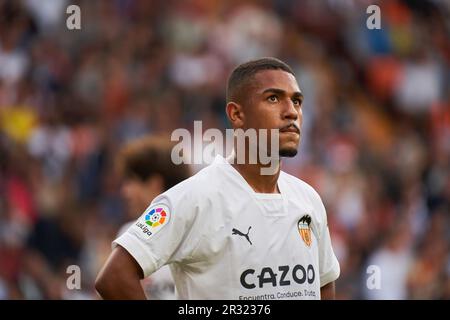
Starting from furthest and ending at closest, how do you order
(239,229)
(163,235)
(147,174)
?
(147,174) < (239,229) < (163,235)

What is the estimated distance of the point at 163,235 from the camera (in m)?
4.72

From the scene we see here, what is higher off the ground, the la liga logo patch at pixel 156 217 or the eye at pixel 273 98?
the eye at pixel 273 98

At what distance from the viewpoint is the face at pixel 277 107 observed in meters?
4.96

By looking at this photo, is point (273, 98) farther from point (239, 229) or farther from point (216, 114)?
point (216, 114)

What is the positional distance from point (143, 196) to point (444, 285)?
14.5 ft

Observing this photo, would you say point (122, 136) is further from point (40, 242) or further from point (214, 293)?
point (214, 293)

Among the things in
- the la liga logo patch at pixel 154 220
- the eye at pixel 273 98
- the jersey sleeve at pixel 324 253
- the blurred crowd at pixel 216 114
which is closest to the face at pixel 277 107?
the eye at pixel 273 98

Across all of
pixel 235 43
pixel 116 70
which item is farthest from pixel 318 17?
pixel 116 70

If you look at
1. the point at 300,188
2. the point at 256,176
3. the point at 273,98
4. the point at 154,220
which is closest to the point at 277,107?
the point at 273,98

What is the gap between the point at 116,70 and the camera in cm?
1249

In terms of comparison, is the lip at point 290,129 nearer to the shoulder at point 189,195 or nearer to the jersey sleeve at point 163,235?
the shoulder at point 189,195


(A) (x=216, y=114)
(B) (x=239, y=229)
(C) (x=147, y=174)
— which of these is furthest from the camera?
(A) (x=216, y=114)

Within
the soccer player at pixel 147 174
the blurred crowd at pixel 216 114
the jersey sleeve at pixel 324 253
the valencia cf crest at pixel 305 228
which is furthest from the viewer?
the blurred crowd at pixel 216 114

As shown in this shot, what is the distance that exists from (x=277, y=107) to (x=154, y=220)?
0.77 metres
